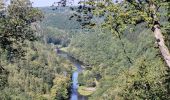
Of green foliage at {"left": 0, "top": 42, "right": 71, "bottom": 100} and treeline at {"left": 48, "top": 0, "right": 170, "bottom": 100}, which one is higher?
treeline at {"left": 48, "top": 0, "right": 170, "bottom": 100}

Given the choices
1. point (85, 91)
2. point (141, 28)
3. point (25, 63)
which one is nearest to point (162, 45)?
point (141, 28)

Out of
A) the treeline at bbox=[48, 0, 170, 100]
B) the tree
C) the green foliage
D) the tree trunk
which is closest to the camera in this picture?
the tree trunk

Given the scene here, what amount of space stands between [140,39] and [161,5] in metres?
169

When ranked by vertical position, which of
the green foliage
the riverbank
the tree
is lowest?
the riverbank

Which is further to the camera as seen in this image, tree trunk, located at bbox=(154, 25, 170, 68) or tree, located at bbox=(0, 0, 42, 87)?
tree, located at bbox=(0, 0, 42, 87)

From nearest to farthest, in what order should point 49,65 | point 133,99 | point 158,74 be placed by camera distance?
point 158,74, point 133,99, point 49,65

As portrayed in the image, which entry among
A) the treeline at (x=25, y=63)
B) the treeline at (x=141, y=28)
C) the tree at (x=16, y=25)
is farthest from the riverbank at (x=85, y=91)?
the tree at (x=16, y=25)

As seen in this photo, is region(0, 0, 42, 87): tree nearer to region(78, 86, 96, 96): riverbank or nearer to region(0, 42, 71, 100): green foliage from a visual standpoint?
region(0, 42, 71, 100): green foliage

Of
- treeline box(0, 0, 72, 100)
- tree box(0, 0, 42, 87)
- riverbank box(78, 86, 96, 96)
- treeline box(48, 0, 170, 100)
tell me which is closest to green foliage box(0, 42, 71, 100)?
treeline box(0, 0, 72, 100)

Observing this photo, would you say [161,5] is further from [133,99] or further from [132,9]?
[133,99]

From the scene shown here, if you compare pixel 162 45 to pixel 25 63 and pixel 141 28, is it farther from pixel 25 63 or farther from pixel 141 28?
Answer: pixel 25 63

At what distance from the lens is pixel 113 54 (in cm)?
18775

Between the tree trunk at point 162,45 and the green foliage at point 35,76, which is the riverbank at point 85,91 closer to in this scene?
the green foliage at point 35,76

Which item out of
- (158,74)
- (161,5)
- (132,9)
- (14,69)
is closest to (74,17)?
(132,9)
